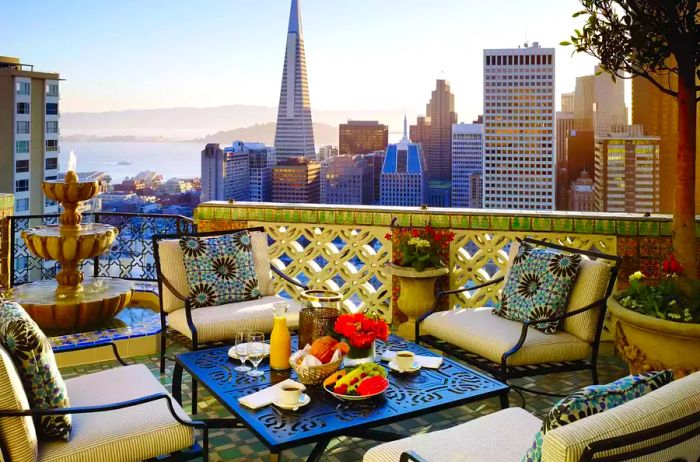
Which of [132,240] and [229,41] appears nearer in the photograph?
[132,240]

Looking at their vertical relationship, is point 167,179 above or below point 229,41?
below

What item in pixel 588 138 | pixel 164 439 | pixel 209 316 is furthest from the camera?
pixel 588 138

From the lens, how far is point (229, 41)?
45.3 feet

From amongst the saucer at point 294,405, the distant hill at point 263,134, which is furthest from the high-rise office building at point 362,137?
the saucer at point 294,405

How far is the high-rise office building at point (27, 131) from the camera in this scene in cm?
2580

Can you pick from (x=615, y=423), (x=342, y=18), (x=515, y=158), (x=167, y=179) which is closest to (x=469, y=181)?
(x=515, y=158)

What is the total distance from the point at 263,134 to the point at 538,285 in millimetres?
7970

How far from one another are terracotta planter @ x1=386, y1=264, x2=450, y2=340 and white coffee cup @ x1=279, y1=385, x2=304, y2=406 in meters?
2.22

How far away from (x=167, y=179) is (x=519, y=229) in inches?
174

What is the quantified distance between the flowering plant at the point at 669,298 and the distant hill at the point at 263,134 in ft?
20.0

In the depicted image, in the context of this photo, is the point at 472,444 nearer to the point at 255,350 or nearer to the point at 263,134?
the point at 255,350

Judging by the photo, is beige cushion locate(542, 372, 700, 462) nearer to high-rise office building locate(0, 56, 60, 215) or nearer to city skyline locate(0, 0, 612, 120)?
city skyline locate(0, 0, 612, 120)

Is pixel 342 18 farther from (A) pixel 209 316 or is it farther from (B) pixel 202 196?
(A) pixel 209 316

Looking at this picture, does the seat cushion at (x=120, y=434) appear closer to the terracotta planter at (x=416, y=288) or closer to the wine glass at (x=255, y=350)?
the wine glass at (x=255, y=350)
